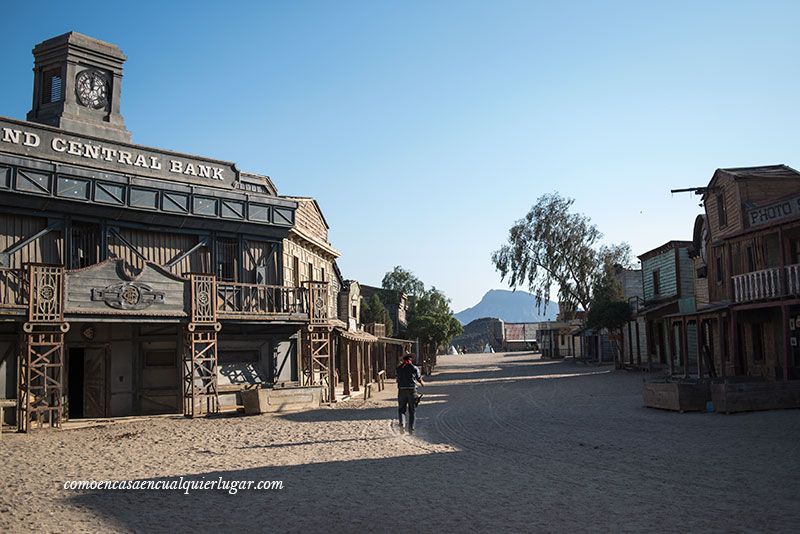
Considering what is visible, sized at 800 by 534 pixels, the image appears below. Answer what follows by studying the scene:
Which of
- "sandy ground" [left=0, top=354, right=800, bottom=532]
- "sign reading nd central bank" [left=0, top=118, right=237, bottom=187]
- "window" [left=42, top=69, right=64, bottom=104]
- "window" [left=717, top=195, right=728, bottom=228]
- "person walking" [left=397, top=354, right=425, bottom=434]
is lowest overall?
"sandy ground" [left=0, top=354, right=800, bottom=532]

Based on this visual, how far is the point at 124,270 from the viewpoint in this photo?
60.9 feet

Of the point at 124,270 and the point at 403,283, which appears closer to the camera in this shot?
the point at 124,270

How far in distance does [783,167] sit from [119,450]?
23436 mm

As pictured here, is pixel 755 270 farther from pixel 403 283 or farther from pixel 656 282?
pixel 403 283

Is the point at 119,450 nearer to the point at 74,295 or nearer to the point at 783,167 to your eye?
the point at 74,295

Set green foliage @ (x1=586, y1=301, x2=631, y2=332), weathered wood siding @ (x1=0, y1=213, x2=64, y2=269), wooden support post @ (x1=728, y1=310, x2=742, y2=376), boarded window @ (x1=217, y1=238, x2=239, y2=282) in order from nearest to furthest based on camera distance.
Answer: weathered wood siding @ (x1=0, y1=213, x2=64, y2=269) → boarded window @ (x1=217, y1=238, x2=239, y2=282) → wooden support post @ (x1=728, y1=310, x2=742, y2=376) → green foliage @ (x1=586, y1=301, x2=631, y2=332)

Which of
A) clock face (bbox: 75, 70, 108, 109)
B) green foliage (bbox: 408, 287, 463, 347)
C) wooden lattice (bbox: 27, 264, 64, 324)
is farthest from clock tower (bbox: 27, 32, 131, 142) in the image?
green foliage (bbox: 408, 287, 463, 347)

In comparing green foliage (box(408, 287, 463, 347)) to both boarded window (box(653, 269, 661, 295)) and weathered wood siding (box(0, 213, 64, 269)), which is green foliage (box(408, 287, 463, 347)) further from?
weathered wood siding (box(0, 213, 64, 269))

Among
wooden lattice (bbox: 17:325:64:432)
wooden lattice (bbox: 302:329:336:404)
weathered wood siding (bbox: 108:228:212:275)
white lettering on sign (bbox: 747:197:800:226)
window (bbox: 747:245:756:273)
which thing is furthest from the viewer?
window (bbox: 747:245:756:273)

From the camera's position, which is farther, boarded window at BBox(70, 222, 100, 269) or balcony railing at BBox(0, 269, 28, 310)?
boarded window at BBox(70, 222, 100, 269)

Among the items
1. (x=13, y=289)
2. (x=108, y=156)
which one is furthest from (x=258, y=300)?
(x=13, y=289)

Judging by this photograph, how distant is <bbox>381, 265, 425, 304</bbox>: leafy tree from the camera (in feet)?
216

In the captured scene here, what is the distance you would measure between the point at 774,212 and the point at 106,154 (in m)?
19.8

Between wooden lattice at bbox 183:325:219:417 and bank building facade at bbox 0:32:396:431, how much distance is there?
62 millimetres
